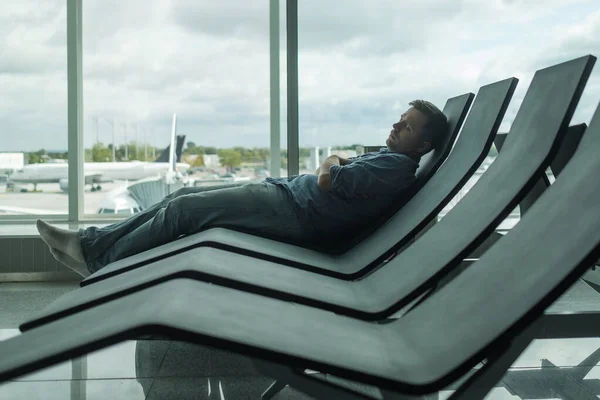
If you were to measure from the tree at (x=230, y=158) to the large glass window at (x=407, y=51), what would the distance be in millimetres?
523

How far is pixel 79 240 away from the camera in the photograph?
2307 mm

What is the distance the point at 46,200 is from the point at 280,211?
2477mm

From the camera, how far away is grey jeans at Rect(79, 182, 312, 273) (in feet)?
7.42

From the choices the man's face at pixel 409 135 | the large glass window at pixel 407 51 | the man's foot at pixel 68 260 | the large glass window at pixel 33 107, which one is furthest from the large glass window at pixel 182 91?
the man's foot at pixel 68 260

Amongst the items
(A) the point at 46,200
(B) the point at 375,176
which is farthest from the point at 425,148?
(A) the point at 46,200

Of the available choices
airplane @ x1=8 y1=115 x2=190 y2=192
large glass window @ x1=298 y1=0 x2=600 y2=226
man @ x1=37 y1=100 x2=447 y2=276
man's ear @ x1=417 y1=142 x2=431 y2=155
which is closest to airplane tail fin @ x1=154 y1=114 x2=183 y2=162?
airplane @ x1=8 y1=115 x2=190 y2=192

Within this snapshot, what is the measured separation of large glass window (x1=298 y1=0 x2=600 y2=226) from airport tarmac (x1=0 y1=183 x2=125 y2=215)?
1.51 metres

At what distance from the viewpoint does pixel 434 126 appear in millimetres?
2418

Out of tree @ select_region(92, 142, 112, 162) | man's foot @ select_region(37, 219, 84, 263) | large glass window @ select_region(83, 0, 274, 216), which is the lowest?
man's foot @ select_region(37, 219, 84, 263)

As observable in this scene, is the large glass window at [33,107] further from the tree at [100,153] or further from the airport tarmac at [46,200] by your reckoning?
the tree at [100,153]

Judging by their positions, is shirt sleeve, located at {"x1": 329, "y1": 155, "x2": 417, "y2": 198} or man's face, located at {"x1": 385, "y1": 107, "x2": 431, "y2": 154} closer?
shirt sleeve, located at {"x1": 329, "y1": 155, "x2": 417, "y2": 198}

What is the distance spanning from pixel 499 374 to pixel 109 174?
3.63 m

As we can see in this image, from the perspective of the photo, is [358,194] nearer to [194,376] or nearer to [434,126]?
[434,126]

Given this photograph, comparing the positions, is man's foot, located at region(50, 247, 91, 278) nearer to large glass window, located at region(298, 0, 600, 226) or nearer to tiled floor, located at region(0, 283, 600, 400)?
tiled floor, located at region(0, 283, 600, 400)
